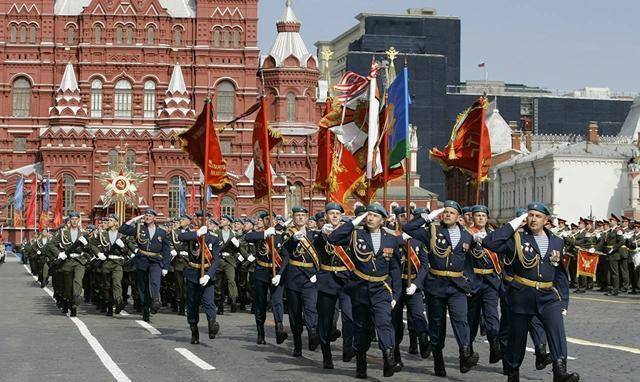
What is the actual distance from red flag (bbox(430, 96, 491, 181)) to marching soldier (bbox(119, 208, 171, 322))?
5.55m

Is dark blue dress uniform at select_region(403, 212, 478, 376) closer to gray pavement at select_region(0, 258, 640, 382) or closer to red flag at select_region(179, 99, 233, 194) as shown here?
gray pavement at select_region(0, 258, 640, 382)

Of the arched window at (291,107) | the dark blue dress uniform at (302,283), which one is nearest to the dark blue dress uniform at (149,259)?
the dark blue dress uniform at (302,283)

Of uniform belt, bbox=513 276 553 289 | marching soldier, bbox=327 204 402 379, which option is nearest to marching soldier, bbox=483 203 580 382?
uniform belt, bbox=513 276 553 289

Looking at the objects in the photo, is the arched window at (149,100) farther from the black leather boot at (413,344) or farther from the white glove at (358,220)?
the white glove at (358,220)

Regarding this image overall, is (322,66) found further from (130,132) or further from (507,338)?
(507,338)

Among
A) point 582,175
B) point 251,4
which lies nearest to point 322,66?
point 251,4

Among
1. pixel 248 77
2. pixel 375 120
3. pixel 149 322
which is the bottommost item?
pixel 149 322

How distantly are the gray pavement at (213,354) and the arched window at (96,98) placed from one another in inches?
2546

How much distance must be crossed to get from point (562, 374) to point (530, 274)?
108 cm

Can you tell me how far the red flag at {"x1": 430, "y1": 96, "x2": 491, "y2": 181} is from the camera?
19.0m

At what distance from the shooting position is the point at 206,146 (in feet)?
68.8

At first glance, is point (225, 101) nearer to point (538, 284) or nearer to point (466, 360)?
point (466, 360)

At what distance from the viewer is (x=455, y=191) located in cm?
10469

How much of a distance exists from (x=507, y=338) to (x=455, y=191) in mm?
91897
